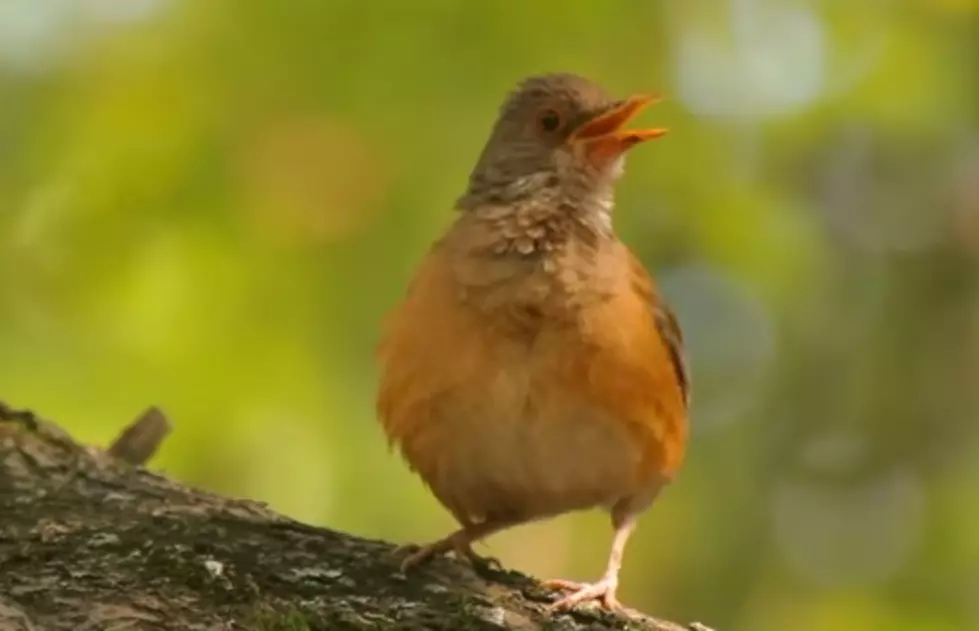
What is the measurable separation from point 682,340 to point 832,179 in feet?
7.83

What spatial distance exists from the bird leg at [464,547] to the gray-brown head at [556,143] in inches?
26.6

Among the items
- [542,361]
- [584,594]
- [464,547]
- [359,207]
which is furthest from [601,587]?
[359,207]

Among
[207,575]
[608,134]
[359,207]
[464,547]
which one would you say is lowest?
[207,575]

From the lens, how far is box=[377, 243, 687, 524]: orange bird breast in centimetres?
271

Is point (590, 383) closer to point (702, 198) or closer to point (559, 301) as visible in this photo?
point (559, 301)

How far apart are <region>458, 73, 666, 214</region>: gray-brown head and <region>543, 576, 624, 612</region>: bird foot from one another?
0.81m

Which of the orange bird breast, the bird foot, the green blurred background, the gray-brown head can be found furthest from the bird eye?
the bird foot

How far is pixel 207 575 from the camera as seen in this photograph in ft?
7.97

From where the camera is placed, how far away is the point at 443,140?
4020mm

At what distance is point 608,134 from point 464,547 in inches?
36.3

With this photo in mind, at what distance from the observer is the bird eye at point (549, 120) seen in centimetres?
319

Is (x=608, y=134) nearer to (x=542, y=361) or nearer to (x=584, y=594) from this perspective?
(x=542, y=361)

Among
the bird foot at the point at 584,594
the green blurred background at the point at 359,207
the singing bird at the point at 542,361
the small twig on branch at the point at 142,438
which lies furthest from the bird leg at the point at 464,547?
the green blurred background at the point at 359,207

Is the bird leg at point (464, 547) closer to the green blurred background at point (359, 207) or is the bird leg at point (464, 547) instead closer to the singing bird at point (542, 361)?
the singing bird at point (542, 361)
